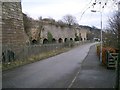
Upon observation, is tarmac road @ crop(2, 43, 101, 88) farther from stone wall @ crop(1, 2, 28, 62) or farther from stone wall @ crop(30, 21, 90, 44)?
stone wall @ crop(30, 21, 90, 44)

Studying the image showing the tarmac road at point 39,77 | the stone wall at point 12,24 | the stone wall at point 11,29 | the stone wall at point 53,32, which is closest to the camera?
the tarmac road at point 39,77

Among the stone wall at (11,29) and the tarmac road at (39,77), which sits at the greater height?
the stone wall at (11,29)

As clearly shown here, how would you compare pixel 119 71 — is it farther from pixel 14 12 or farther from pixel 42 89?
pixel 14 12

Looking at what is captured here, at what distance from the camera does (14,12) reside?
29.6 meters

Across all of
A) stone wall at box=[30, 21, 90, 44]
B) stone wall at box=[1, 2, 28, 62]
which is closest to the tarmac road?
stone wall at box=[1, 2, 28, 62]

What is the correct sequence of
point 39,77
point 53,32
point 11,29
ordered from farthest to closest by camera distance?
1. point 53,32
2. point 11,29
3. point 39,77

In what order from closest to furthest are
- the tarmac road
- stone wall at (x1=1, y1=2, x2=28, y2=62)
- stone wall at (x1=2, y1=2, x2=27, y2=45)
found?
the tarmac road → stone wall at (x1=1, y1=2, x2=28, y2=62) → stone wall at (x1=2, y1=2, x2=27, y2=45)

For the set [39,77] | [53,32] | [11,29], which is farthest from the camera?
[53,32]

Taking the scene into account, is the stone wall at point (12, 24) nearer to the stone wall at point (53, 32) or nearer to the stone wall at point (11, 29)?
the stone wall at point (11, 29)

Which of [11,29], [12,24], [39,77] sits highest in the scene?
[12,24]

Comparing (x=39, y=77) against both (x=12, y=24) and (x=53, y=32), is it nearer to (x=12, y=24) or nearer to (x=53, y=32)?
(x=12, y=24)

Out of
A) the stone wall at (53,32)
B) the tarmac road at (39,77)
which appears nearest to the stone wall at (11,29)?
→ the tarmac road at (39,77)

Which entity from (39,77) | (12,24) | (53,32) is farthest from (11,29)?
(53,32)

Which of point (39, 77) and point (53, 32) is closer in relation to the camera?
point (39, 77)
